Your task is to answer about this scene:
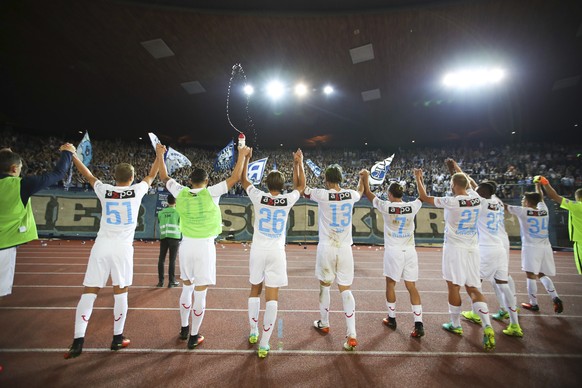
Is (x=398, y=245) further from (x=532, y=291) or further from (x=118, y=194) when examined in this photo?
(x=118, y=194)

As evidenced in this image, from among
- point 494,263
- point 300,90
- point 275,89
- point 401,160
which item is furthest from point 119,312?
point 401,160

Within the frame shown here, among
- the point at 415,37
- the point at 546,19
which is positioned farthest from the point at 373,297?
the point at 546,19

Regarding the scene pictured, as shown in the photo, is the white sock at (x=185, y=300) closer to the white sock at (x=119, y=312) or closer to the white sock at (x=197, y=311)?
the white sock at (x=197, y=311)

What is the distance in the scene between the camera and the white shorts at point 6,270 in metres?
3.30

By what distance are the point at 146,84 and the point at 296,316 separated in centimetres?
1595

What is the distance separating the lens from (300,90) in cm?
1611

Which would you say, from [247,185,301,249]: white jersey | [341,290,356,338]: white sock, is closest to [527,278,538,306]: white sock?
[341,290,356,338]: white sock

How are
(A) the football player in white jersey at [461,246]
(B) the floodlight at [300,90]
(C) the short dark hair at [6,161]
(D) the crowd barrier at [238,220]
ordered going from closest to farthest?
(C) the short dark hair at [6,161] < (A) the football player in white jersey at [461,246] < (D) the crowd barrier at [238,220] < (B) the floodlight at [300,90]

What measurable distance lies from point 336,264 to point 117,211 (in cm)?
339

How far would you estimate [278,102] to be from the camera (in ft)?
57.7

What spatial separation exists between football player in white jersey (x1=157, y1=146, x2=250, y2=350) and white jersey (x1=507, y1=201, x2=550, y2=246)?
19.9ft

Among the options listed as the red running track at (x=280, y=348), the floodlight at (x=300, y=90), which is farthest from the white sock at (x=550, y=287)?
the floodlight at (x=300, y=90)

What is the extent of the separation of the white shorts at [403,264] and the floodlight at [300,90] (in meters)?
13.1

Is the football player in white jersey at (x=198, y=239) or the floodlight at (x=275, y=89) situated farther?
the floodlight at (x=275, y=89)
